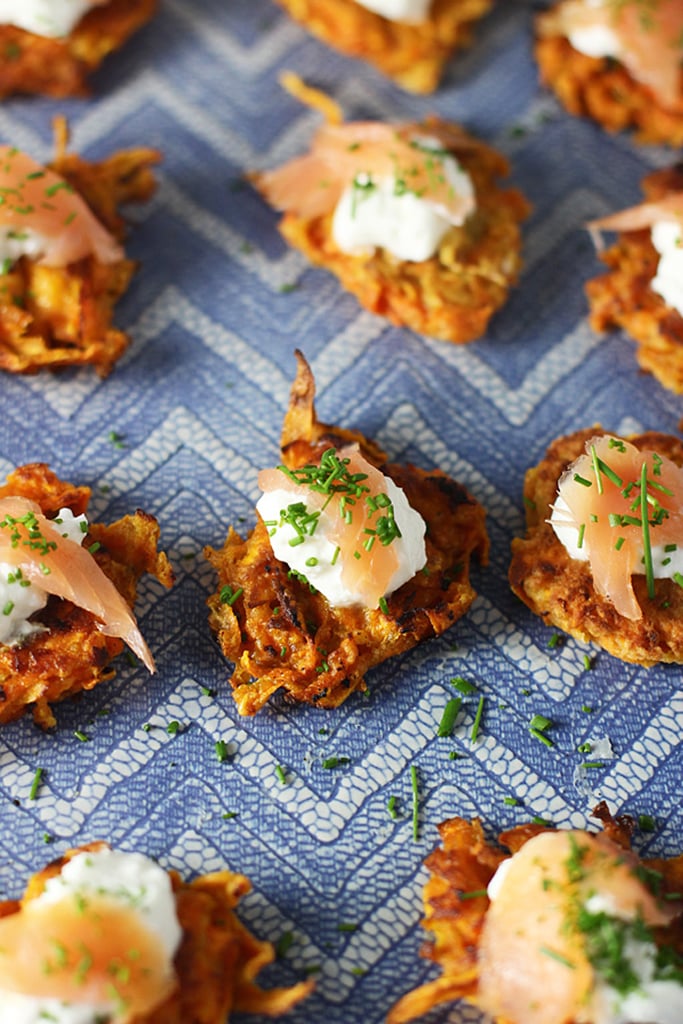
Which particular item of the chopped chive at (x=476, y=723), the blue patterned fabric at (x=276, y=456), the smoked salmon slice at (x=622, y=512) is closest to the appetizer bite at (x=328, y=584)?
the blue patterned fabric at (x=276, y=456)

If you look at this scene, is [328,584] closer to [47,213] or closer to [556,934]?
[556,934]

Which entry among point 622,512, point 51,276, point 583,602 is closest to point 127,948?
point 583,602

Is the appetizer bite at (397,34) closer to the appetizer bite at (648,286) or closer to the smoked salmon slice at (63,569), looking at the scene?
the appetizer bite at (648,286)

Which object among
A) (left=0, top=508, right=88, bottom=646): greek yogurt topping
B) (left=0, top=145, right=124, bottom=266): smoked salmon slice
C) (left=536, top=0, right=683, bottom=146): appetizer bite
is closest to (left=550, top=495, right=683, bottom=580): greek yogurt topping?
(left=0, top=508, right=88, bottom=646): greek yogurt topping

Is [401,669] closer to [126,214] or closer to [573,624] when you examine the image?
[573,624]

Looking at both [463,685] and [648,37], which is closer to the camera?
[463,685]

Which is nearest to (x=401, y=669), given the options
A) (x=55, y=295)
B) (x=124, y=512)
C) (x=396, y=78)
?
(x=124, y=512)

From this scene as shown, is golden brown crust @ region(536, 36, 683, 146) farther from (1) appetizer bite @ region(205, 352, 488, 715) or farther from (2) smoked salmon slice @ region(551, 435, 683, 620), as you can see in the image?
(1) appetizer bite @ region(205, 352, 488, 715)
